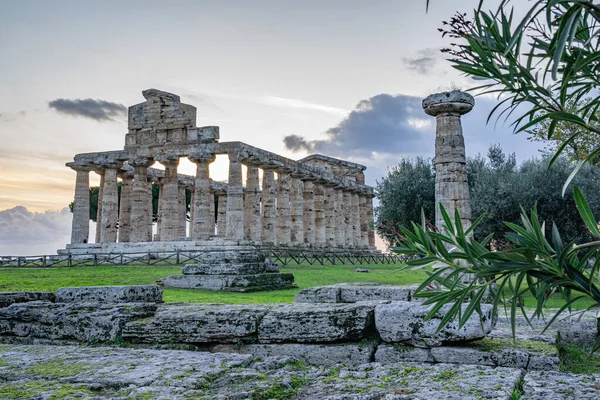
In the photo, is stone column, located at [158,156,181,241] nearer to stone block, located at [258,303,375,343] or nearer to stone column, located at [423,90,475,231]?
stone column, located at [423,90,475,231]

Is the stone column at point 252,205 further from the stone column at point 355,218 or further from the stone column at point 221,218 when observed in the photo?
the stone column at point 355,218

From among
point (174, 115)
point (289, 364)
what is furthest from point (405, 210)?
point (289, 364)

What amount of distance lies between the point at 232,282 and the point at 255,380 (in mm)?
9876

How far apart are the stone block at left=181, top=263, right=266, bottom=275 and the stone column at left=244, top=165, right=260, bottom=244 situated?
19.1 metres

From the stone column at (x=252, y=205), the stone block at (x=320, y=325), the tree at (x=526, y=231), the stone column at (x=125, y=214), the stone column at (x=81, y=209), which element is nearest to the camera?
the tree at (x=526, y=231)

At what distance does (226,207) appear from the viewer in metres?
36.7

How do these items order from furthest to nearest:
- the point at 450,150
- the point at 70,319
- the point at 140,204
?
1. the point at 140,204
2. the point at 450,150
3. the point at 70,319

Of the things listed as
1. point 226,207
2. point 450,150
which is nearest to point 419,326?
point 450,150

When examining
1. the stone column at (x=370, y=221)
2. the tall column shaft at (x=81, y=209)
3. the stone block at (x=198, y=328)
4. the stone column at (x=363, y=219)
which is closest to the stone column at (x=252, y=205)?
the tall column shaft at (x=81, y=209)

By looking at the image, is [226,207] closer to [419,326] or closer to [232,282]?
[232,282]

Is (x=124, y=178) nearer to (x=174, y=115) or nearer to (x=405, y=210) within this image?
(x=174, y=115)

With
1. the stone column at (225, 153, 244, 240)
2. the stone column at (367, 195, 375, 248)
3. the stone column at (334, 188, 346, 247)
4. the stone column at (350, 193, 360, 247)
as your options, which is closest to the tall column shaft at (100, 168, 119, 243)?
the stone column at (225, 153, 244, 240)

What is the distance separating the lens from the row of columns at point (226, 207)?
31.9m

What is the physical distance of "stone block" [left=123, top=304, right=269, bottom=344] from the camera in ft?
18.2
